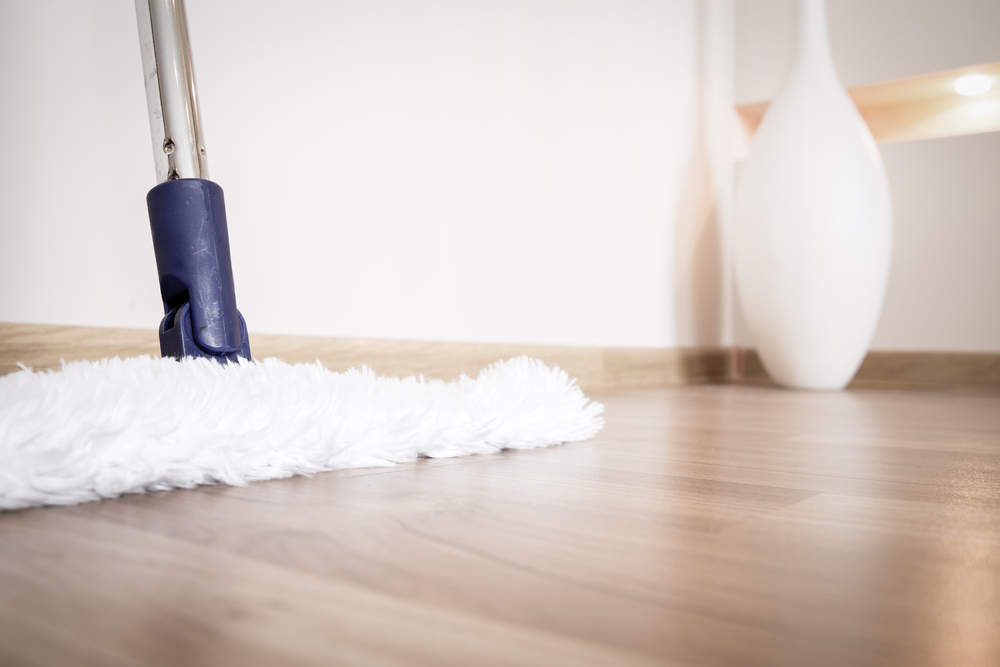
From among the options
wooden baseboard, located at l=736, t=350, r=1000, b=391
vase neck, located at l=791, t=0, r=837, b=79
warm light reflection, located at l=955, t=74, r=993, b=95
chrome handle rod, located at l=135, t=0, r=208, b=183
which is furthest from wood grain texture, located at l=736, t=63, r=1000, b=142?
chrome handle rod, located at l=135, t=0, r=208, b=183

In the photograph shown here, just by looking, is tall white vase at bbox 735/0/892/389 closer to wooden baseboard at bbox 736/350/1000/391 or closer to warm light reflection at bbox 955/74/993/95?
wooden baseboard at bbox 736/350/1000/391

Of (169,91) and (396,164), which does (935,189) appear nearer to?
(396,164)

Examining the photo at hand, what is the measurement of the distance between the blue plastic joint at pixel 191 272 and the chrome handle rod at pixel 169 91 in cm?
3

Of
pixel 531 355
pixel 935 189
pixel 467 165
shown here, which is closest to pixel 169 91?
pixel 467 165

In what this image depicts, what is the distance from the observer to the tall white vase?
1323 mm

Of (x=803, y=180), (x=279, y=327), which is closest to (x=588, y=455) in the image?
(x=279, y=327)

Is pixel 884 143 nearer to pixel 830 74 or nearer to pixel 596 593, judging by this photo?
pixel 830 74

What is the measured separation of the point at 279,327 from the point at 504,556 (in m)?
0.65

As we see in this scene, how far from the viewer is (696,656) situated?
0.64 feet

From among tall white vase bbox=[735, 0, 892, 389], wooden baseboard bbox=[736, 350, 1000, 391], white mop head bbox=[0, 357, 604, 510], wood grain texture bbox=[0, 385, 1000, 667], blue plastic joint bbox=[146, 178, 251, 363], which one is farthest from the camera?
wooden baseboard bbox=[736, 350, 1000, 391]

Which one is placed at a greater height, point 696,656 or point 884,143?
point 884,143

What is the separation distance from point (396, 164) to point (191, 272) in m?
0.50

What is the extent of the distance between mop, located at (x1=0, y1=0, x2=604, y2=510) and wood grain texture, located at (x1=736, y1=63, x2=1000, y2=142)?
1.32 meters

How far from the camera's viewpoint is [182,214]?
541mm
